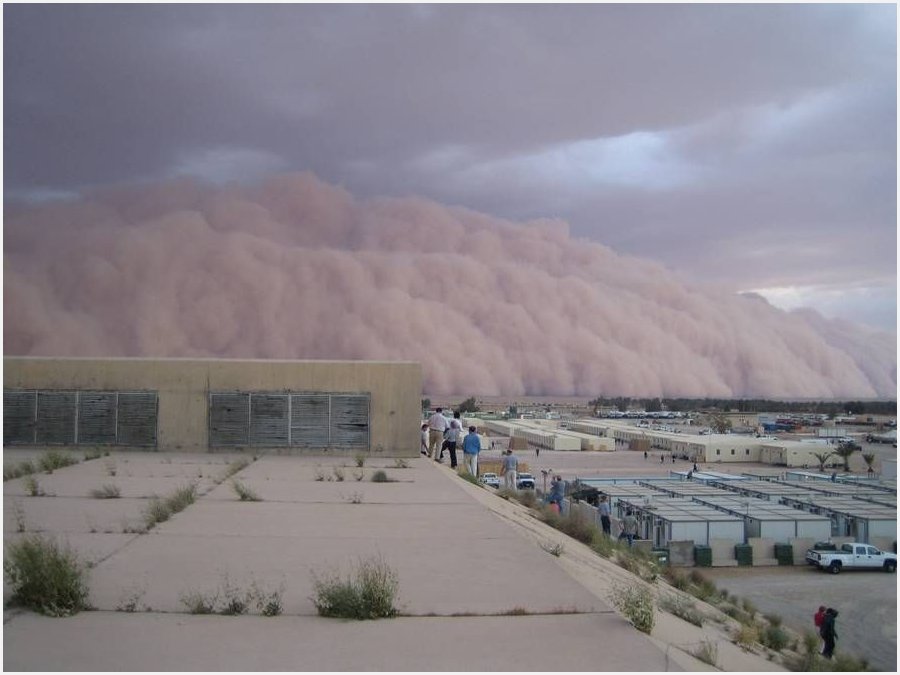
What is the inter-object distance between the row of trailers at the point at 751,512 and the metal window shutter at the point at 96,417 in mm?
8801

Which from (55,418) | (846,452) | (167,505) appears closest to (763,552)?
(55,418)

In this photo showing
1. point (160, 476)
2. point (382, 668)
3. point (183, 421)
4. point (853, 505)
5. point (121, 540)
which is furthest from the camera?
point (853, 505)

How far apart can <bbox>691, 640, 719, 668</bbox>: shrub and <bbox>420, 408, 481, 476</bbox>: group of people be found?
21.1ft

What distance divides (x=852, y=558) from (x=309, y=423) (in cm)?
931

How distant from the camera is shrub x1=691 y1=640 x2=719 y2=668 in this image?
3199 millimetres

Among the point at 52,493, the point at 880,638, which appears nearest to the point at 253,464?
the point at 52,493

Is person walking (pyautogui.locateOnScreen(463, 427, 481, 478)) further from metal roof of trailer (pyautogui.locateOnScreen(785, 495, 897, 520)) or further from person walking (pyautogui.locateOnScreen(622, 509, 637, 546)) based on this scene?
metal roof of trailer (pyautogui.locateOnScreen(785, 495, 897, 520))

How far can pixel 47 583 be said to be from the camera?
3.20 m

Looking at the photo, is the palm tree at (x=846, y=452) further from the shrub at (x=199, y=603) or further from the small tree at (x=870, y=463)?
the shrub at (x=199, y=603)

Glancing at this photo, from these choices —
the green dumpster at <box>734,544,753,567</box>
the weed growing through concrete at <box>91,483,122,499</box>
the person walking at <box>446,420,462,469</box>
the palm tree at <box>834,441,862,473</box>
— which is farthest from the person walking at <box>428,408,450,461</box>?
the palm tree at <box>834,441,862,473</box>

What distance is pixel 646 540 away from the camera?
1459 centimetres

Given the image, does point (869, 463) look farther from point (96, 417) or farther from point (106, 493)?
point (106, 493)

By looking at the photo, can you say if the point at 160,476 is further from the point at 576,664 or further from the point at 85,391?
the point at 576,664

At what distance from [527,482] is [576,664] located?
1911cm
